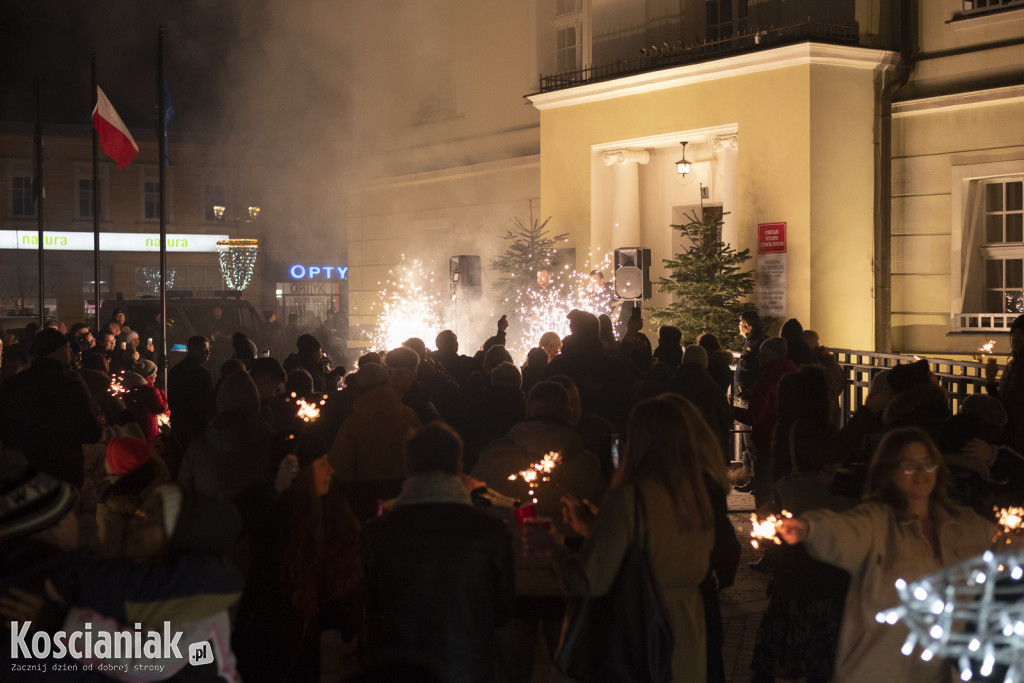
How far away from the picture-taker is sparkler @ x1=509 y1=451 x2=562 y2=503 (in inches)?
209

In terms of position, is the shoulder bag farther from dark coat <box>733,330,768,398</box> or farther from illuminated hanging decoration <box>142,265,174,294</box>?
illuminated hanging decoration <box>142,265,174,294</box>

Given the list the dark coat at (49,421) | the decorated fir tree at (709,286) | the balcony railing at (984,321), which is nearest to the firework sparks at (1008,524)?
the dark coat at (49,421)

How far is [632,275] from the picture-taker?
681 inches

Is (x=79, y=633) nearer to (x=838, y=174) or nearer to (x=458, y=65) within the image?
(x=838, y=174)

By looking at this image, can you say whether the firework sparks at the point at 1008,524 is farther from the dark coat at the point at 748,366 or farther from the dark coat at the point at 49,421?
the dark coat at the point at 748,366

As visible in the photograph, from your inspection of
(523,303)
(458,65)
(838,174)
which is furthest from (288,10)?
(838,174)

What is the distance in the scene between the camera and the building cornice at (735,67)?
53.4 ft

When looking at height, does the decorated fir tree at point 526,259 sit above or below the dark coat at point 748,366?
above

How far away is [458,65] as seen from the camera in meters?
24.0

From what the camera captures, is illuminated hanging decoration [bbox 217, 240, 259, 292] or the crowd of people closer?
the crowd of people

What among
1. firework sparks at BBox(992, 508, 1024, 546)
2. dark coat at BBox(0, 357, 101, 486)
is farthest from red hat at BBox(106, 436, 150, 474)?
firework sparks at BBox(992, 508, 1024, 546)

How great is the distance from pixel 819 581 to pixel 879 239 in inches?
512

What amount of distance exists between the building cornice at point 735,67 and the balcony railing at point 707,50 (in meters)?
0.10

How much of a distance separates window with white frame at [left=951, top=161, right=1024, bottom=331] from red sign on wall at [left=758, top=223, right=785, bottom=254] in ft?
8.03
